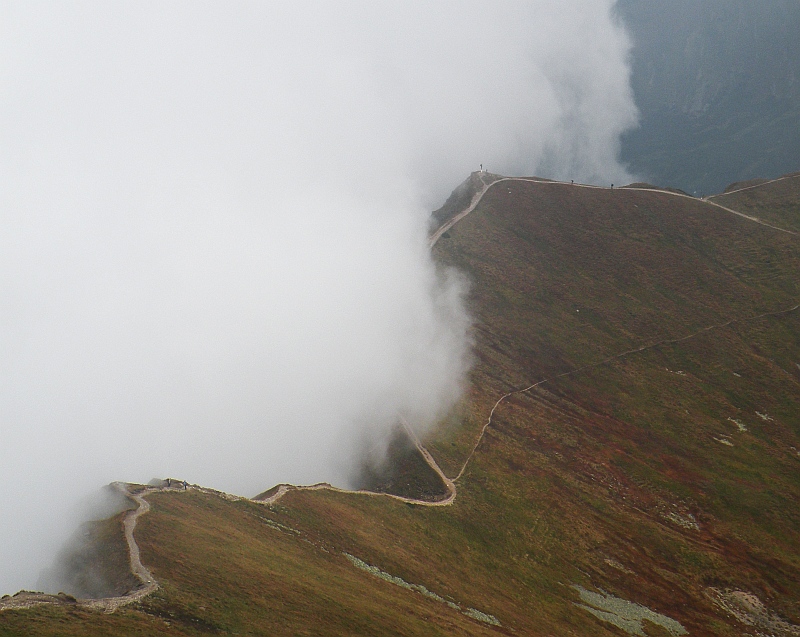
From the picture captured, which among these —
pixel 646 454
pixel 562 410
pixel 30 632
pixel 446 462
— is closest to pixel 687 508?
pixel 646 454

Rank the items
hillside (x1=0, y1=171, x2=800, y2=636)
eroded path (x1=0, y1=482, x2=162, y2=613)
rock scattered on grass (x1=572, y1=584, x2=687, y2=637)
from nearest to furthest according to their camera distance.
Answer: eroded path (x1=0, y1=482, x2=162, y2=613), hillside (x1=0, y1=171, x2=800, y2=636), rock scattered on grass (x1=572, y1=584, x2=687, y2=637)

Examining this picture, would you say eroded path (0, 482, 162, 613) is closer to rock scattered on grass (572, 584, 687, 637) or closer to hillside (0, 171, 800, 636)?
hillside (0, 171, 800, 636)

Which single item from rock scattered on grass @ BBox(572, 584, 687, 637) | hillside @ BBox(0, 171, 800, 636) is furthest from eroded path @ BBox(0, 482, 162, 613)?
rock scattered on grass @ BBox(572, 584, 687, 637)

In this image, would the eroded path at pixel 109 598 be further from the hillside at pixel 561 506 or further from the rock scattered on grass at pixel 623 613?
the rock scattered on grass at pixel 623 613

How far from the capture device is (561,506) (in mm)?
124938

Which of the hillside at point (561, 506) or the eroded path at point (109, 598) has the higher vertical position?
the hillside at point (561, 506)

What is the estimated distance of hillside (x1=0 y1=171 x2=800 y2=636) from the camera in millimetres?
65375

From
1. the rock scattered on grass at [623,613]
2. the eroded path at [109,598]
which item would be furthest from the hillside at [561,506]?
the eroded path at [109,598]

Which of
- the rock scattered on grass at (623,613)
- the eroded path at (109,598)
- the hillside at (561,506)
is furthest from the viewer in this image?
the rock scattered on grass at (623,613)

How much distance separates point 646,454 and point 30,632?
410 ft

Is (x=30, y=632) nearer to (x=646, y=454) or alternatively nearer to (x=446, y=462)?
(x=446, y=462)

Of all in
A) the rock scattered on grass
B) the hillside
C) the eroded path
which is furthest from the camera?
the rock scattered on grass

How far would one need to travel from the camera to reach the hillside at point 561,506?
65.4m

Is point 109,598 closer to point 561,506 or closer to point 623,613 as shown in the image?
point 623,613
